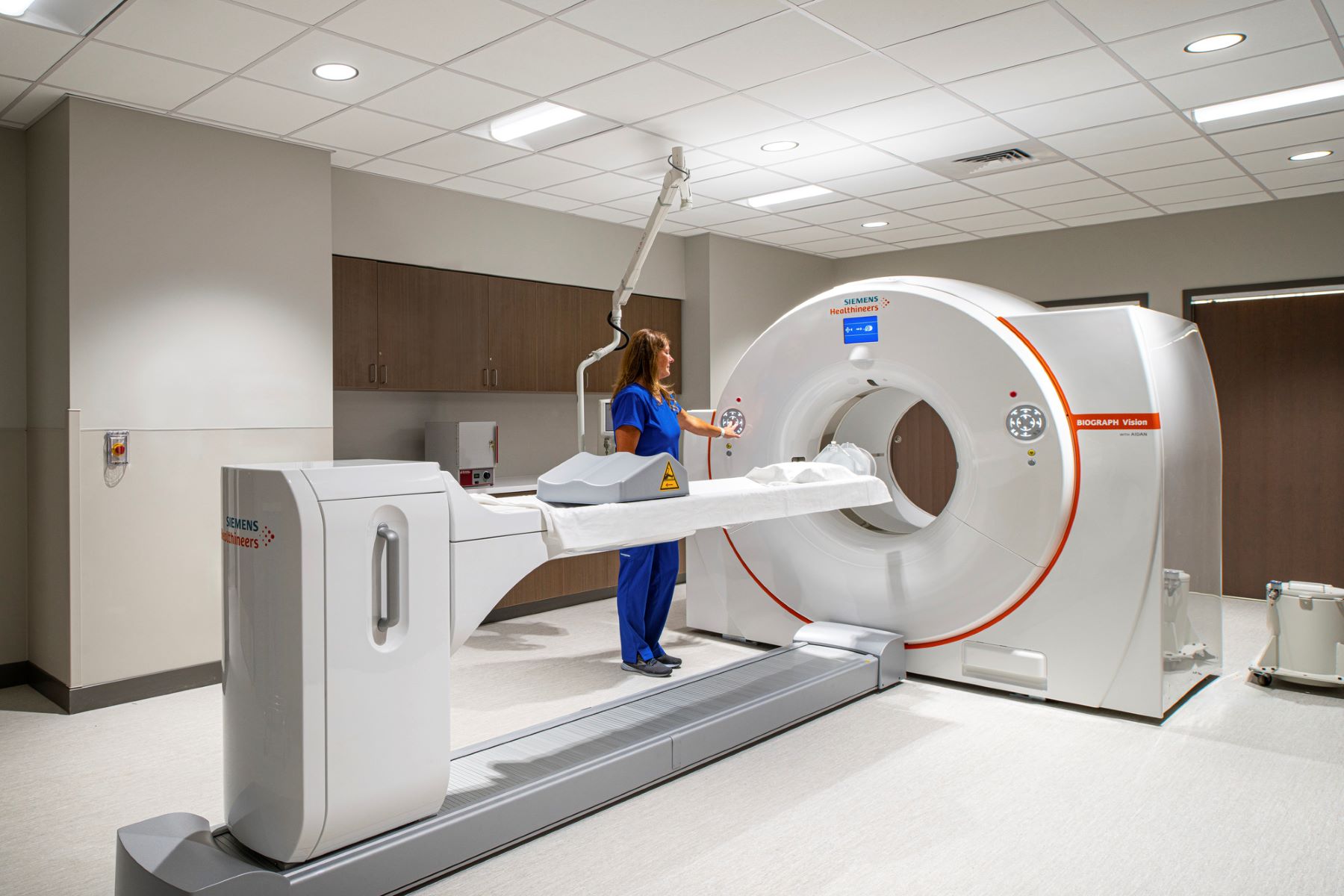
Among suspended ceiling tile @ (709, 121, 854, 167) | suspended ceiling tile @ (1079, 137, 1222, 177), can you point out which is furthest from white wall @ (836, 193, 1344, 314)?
suspended ceiling tile @ (709, 121, 854, 167)

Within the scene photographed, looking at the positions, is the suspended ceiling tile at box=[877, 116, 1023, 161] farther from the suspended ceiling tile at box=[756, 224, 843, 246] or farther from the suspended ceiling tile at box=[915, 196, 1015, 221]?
the suspended ceiling tile at box=[756, 224, 843, 246]

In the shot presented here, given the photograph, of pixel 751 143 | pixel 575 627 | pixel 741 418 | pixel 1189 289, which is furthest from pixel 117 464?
pixel 1189 289

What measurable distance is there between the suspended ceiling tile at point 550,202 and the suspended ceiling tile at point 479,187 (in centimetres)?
8

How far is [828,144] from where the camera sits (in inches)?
162

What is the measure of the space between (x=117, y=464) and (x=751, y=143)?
9.66 feet

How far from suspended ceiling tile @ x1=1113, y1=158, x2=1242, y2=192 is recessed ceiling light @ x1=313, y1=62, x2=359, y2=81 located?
3661 mm

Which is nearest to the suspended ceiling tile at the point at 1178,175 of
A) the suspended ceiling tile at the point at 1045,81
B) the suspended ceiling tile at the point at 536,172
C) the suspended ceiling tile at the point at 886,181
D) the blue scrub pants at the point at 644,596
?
the suspended ceiling tile at the point at 886,181

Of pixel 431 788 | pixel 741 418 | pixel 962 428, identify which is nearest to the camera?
pixel 431 788

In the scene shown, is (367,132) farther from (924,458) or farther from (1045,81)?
(924,458)

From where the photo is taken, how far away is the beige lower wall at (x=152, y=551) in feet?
11.5

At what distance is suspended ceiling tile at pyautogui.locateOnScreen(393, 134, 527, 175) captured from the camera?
4.02m

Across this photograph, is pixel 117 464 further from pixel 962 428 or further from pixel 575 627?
pixel 962 428

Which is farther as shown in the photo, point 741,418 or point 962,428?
point 741,418

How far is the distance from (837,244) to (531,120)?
3.25 metres
